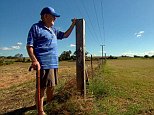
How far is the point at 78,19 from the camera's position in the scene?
558 centimetres

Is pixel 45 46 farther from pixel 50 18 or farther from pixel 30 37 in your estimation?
pixel 50 18

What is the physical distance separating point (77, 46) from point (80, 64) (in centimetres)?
38

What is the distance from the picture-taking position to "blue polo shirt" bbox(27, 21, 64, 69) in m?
4.33

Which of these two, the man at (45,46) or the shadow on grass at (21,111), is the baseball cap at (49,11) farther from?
the shadow on grass at (21,111)

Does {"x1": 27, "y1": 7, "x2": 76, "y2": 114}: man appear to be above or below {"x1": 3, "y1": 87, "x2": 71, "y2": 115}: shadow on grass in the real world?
above

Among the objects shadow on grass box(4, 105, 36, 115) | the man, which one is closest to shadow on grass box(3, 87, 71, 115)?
shadow on grass box(4, 105, 36, 115)

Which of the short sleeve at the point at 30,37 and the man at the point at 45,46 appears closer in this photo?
the short sleeve at the point at 30,37

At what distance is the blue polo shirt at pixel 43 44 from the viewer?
4.33m

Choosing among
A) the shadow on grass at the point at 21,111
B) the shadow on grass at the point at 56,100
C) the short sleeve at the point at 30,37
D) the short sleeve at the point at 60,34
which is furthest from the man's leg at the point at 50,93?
the short sleeve at the point at 30,37

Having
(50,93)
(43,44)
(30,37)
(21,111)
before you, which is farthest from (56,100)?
(30,37)

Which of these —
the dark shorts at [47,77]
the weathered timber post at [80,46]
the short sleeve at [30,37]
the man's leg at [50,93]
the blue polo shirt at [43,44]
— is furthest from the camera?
the weathered timber post at [80,46]

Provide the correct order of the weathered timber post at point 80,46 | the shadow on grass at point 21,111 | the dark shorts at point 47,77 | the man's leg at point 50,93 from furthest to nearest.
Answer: the weathered timber post at point 80,46
the shadow on grass at point 21,111
the man's leg at point 50,93
the dark shorts at point 47,77

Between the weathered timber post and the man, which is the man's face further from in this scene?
the weathered timber post

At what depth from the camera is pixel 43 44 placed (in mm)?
4445
